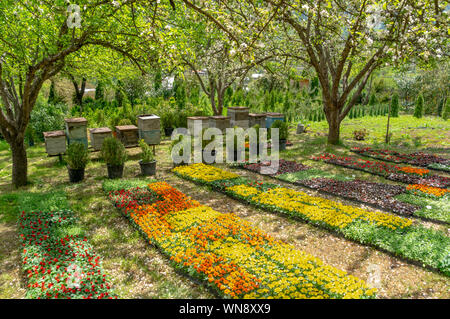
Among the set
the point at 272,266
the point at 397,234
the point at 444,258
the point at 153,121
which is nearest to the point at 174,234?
the point at 272,266

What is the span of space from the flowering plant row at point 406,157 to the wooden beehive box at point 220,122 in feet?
21.3

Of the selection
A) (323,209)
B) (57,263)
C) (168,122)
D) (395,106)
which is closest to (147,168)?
(57,263)

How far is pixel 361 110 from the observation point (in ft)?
91.5

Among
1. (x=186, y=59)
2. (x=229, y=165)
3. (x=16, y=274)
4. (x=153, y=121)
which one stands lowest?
(x=16, y=274)

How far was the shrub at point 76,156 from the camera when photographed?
10016mm

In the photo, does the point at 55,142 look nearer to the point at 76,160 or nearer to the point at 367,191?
the point at 76,160

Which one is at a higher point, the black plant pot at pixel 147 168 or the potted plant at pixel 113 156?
the potted plant at pixel 113 156

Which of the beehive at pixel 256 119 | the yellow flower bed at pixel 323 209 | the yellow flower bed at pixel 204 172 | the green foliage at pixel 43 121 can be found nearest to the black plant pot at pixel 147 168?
the yellow flower bed at pixel 204 172

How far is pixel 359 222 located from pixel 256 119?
11.2 meters

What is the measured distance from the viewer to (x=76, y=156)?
395 inches

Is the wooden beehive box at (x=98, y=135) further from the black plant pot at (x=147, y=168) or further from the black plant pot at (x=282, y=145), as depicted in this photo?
the black plant pot at (x=282, y=145)

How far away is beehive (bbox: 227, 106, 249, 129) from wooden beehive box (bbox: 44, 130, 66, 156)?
8724 mm
